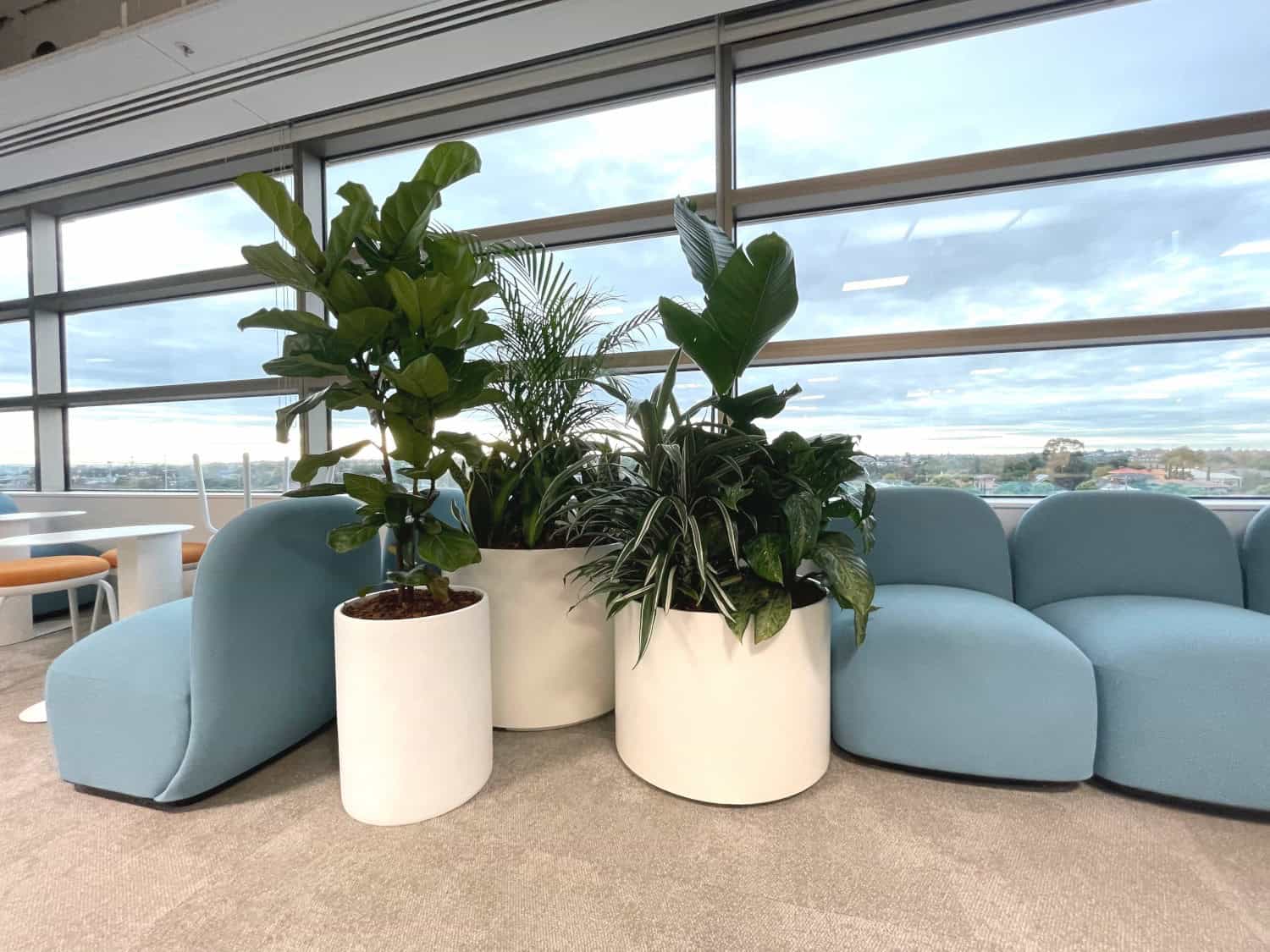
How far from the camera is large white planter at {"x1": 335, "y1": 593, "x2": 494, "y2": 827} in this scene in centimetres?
132

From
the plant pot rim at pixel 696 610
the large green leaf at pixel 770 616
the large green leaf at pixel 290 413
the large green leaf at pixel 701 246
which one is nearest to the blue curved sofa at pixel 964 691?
the plant pot rim at pixel 696 610

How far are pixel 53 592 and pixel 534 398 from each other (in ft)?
10.5

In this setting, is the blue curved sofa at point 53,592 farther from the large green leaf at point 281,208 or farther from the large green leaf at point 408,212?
the large green leaf at point 408,212

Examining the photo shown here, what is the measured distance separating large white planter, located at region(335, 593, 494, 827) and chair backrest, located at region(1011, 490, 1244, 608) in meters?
1.99

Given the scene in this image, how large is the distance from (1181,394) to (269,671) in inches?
138

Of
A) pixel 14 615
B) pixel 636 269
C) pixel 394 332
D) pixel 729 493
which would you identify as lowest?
pixel 14 615

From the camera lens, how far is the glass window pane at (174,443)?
3.76m

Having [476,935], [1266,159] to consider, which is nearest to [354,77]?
[476,935]

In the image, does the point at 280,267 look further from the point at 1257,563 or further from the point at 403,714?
the point at 1257,563

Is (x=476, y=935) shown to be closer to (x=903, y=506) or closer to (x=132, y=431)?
(x=903, y=506)

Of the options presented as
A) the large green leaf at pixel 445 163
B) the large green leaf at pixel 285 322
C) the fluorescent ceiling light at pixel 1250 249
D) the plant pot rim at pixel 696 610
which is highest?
the fluorescent ceiling light at pixel 1250 249

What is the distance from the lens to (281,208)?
1222 mm

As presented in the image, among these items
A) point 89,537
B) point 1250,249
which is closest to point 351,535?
point 89,537

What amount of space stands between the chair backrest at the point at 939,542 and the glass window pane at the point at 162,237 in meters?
4.13
